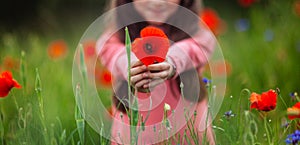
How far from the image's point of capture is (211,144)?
1.57 m

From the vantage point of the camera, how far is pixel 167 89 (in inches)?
60.3

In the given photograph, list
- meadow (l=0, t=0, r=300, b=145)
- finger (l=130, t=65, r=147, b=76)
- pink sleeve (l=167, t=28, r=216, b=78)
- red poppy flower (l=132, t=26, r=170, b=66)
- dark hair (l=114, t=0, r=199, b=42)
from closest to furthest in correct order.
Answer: red poppy flower (l=132, t=26, r=170, b=66)
finger (l=130, t=65, r=147, b=76)
pink sleeve (l=167, t=28, r=216, b=78)
dark hair (l=114, t=0, r=199, b=42)
meadow (l=0, t=0, r=300, b=145)

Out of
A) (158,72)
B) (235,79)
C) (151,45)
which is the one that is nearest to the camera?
(151,45)

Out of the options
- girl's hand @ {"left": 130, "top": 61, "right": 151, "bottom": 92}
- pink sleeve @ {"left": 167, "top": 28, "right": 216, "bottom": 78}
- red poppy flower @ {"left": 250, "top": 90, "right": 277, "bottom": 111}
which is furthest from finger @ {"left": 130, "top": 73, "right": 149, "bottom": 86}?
red poppy flower @ {"left": 250, "top": 90, "right": 277, "bottom": 111}

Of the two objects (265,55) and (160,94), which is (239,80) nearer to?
(265,55)

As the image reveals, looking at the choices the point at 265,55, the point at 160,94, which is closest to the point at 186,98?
the point at 160,94

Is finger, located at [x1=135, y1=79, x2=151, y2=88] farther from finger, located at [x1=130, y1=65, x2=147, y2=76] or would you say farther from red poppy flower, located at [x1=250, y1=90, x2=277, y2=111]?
red poppy flower, located at [x1=250, y1=90, x2=277, y2=111]

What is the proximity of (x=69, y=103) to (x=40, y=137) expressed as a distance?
0.85 metres

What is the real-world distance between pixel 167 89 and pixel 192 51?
0.38ft

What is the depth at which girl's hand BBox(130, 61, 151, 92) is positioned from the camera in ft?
4.34

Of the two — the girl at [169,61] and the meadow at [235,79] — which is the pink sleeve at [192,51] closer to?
the girl at [169,61]

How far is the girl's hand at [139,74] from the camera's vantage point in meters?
1.32

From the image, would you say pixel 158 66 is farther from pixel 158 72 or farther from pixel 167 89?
pixel 167 89

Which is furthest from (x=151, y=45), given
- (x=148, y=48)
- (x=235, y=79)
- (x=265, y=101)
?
(x=235, y=79)
